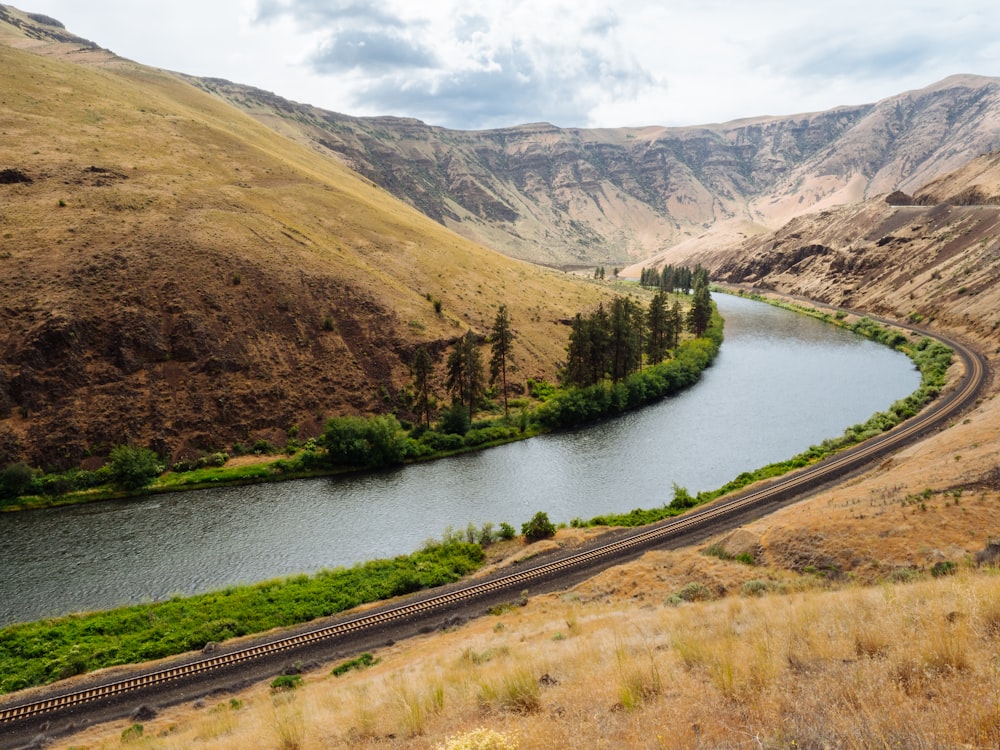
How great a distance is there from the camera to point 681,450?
54688 mm

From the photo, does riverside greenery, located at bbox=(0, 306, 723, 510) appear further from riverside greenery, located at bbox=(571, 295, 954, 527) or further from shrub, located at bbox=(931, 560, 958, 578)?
shrub, located at bbox=(931, 560, 958, 578)

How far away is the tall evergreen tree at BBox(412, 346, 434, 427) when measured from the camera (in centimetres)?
5842

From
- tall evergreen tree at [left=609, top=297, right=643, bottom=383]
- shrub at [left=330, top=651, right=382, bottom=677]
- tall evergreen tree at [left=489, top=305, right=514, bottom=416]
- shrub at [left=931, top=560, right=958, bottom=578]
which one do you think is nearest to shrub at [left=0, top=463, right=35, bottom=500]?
shrub at [left=330, top=651, right=382, bottom=677]

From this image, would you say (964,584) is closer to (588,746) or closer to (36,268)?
(588,746)

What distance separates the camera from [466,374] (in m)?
61.5

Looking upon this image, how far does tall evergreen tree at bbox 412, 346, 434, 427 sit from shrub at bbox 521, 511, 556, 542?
78.5ft

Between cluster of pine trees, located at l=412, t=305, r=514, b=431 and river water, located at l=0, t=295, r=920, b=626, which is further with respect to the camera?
cluster of pine trees, located at l=412, t=305, r=514, b=431

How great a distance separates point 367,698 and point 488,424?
150 ft

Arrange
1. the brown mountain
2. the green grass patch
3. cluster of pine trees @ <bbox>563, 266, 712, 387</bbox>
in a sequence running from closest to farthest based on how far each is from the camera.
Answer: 1. the green grass patch
2. cluster of pine trees @ <bbox>563, 266, 712, 387</bbox>
3. the brown mountain

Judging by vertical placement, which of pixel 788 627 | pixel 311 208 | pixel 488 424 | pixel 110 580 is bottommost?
pixel 110 580

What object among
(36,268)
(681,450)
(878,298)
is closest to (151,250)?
(36,268)

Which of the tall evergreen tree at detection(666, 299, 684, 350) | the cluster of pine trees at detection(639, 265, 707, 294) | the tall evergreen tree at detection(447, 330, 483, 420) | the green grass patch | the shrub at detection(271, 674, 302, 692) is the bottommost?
the green grass patch

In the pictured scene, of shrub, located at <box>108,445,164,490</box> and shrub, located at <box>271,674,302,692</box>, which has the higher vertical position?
shrub, located at <box>108,445,164,490</box>

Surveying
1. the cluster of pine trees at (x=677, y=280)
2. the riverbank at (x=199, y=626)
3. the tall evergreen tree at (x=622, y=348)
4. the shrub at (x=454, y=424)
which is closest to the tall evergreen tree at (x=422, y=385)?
the shrub at (x=454, y=424)
